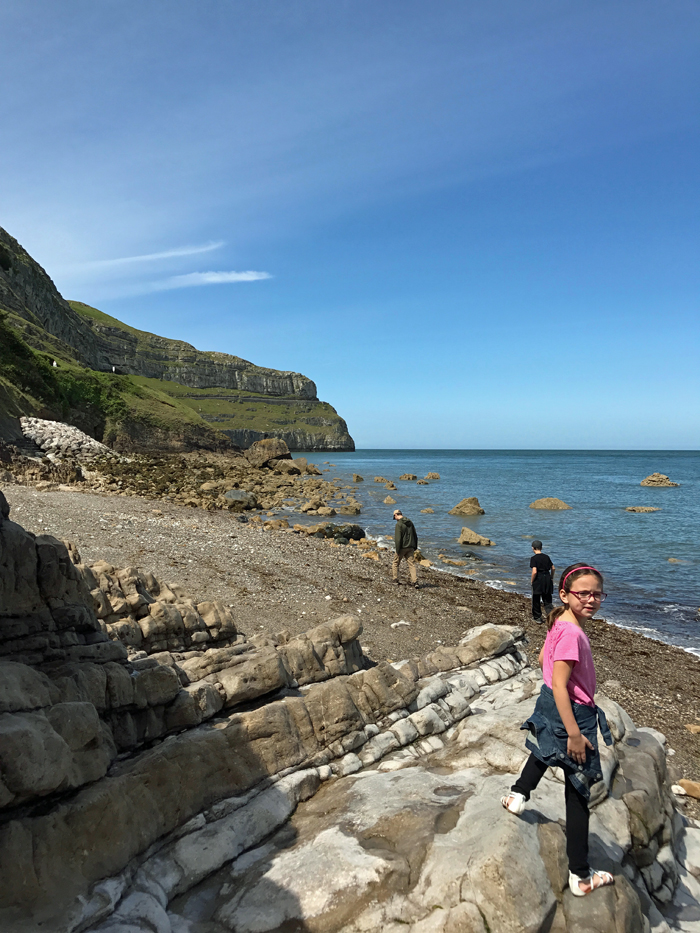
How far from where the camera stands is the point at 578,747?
4.59m

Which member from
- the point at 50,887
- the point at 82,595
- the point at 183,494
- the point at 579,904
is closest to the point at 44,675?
the point at 82,595

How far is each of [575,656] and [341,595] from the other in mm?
14361

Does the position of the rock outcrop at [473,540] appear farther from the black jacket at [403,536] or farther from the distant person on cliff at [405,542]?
the black jacket at [403,536]

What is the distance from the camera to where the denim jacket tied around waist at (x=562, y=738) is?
4637mm

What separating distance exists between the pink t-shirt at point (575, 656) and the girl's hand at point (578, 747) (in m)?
0.29

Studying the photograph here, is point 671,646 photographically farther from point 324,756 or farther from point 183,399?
point 183,399

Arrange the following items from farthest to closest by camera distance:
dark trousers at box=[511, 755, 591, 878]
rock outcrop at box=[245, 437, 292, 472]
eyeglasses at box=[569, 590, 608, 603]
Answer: rock outcrop at box=[245, 437, 292, 472]
eyeglasses at box=[569, 590, 608, 603]
dark trousers at box=[511, 755, 591, 878]

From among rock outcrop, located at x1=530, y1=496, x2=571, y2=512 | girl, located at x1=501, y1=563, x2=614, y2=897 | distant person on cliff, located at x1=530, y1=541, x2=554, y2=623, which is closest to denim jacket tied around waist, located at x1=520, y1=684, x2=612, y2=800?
girl, located at x1=501, y1=563, x2=614, y2=897

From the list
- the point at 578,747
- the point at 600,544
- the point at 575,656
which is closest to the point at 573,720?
the point at 578,747

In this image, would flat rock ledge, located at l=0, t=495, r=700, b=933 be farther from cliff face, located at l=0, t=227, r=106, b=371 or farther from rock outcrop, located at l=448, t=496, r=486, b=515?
cliff face, located at l=0, t=227, r=106, b=371

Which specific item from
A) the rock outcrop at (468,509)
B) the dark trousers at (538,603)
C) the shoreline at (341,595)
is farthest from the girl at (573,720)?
the rock outcrop at (468,509)

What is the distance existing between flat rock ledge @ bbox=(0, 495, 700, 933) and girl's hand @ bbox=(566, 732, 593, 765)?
2.69 feet

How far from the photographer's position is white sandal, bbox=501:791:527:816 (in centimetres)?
494

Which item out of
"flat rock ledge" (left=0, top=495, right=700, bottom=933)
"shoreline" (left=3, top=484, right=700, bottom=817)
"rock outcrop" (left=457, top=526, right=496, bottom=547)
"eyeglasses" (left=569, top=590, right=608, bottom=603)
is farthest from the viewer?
"rock outcrop" (left=457, top=526, right=496, bottom=547)
